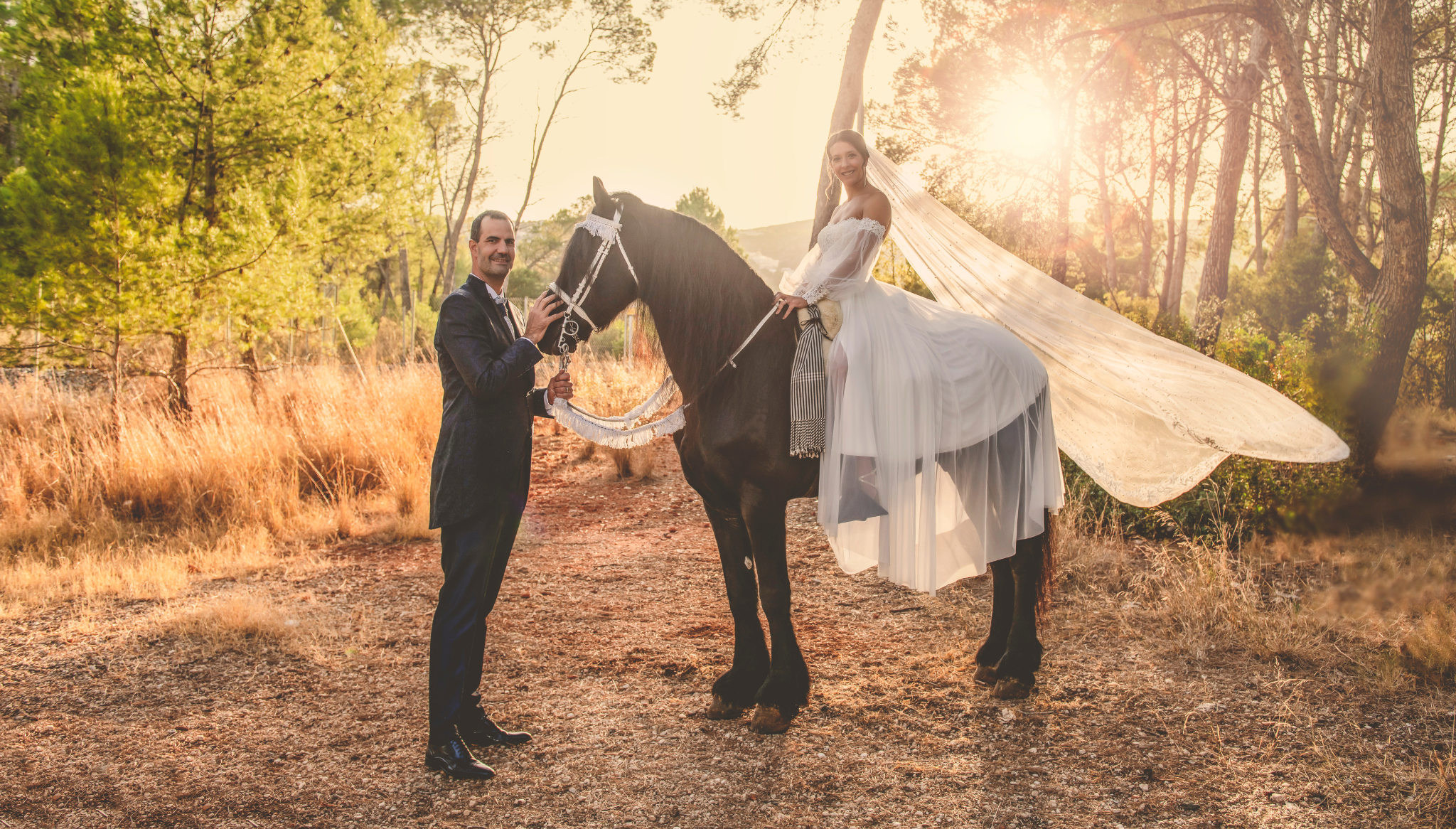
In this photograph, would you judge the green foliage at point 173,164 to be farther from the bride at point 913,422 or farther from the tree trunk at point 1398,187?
the tree trunk at point 1398,187

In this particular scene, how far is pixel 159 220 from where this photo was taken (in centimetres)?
774

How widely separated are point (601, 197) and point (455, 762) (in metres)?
2.21

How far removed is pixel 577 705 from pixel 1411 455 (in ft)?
19.7

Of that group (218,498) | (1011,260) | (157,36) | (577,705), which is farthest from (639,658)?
(157,36)

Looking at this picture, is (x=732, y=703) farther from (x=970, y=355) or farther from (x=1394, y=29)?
(x=1394, y=29)

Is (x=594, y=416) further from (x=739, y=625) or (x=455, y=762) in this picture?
(x=455, y=762)

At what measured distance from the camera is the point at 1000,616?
3.61m

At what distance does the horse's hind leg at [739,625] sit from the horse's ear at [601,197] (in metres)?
1.29

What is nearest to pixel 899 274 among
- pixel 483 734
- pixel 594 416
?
pixel 594 416

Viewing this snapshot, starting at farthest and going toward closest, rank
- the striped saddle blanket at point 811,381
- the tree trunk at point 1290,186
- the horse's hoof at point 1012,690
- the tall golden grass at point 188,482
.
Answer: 1. the tree trunk at point 1290,186
2. the tall golden grass at point 188,482
3. the horse's hoof at point 1012,690
4. the striped saddle blanket at point 811,381

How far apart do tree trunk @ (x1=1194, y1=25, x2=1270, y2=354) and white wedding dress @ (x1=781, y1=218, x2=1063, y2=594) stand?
7854 millimetres

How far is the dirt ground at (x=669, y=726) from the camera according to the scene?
2504 millimetres

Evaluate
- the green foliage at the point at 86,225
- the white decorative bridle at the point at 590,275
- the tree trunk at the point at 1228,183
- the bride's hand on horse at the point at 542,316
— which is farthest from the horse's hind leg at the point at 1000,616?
the green foliage at the point at 86,225

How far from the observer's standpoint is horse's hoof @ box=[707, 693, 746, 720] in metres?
3.17
